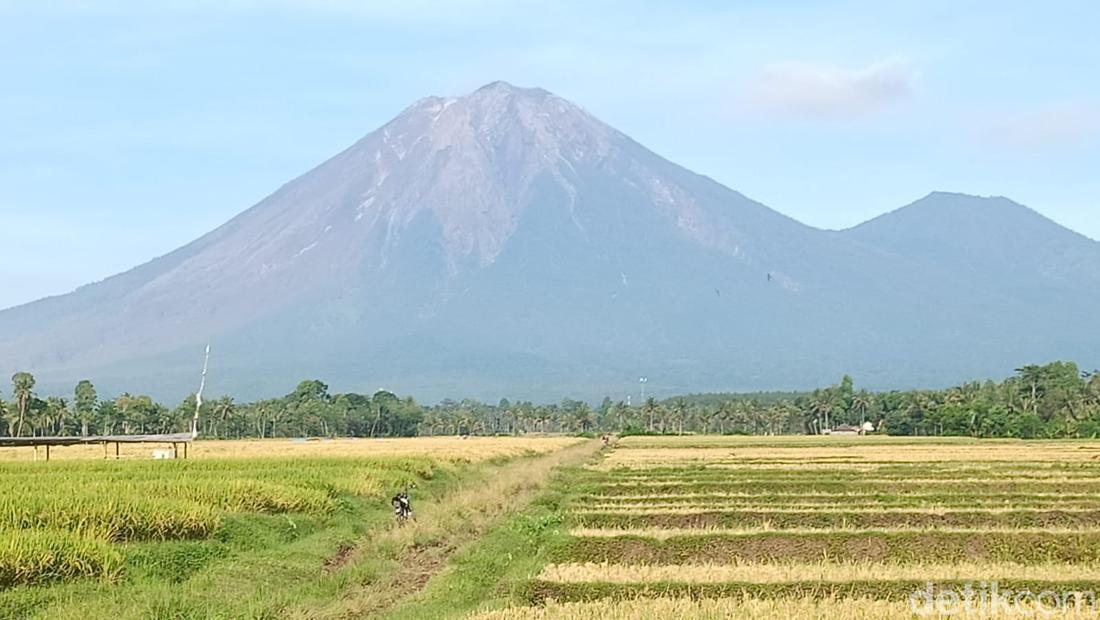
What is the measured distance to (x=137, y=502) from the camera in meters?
15.6

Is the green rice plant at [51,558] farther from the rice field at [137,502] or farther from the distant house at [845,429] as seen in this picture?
the distant house at [845,429]

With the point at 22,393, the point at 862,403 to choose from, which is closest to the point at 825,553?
the point at 22,393

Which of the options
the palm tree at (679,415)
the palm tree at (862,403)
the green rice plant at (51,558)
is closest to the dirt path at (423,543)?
the green rice plant at (51,558)

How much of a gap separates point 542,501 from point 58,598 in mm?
12408

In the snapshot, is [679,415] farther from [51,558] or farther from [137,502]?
[51,558]

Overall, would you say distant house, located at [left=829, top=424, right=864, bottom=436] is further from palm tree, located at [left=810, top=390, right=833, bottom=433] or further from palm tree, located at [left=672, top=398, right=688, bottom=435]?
palm tree, located at [left=672, top=398, right=688, bottom=435]

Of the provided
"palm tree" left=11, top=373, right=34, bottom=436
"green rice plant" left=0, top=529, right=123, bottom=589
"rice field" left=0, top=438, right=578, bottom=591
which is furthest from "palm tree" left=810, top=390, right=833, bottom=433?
"green rice plant" left=0, top=529, right=123, bottom=589

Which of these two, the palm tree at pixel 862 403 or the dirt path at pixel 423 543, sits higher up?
the palm tree at pixel 862 403

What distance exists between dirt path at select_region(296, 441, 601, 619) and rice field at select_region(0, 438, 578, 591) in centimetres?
158

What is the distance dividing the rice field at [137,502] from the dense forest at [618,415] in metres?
55.0

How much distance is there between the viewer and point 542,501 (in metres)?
23.4

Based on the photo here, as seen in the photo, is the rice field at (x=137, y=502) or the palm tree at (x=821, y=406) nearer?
the rice field at (x=137, y=502)

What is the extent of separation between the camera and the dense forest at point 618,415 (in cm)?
8106

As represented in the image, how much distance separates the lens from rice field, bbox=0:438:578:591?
497 inches
